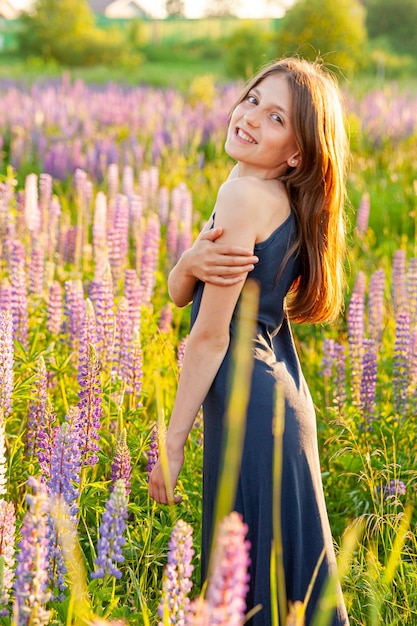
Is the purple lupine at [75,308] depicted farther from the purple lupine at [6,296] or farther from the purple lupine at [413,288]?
the purple lupine at [413,288]

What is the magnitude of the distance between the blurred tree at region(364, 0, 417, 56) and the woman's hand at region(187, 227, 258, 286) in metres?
47.8

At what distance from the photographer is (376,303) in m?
4.46

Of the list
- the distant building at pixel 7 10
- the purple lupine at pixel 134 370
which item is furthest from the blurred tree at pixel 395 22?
the purple lupine at pixel 134 370

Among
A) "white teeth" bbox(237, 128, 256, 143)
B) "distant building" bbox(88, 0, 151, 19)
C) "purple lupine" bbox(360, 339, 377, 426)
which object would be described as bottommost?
"purple lupine" bbox(360, 339, 377, 426)

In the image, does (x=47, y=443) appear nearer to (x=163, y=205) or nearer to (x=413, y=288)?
(x=413, y=288)

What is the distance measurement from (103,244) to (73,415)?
2692 mm

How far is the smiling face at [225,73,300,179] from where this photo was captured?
2.53 meters

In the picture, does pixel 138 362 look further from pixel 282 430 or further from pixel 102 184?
pixel 102 184

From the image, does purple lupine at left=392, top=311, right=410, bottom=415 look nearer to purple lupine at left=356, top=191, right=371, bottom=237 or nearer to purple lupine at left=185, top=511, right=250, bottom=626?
purple lupine at left=185, top=511, right=250, bottom=626

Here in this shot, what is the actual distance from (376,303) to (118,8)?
89.4m

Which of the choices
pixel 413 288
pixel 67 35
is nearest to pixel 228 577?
pixel 413 288

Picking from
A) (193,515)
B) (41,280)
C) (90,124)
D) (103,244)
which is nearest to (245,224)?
(193,515)

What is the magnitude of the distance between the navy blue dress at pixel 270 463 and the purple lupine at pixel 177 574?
0.57m

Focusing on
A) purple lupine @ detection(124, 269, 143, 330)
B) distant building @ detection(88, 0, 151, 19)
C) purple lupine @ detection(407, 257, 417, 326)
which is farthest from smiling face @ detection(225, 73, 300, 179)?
distant building @ detection(88, 0, 151, 19)
